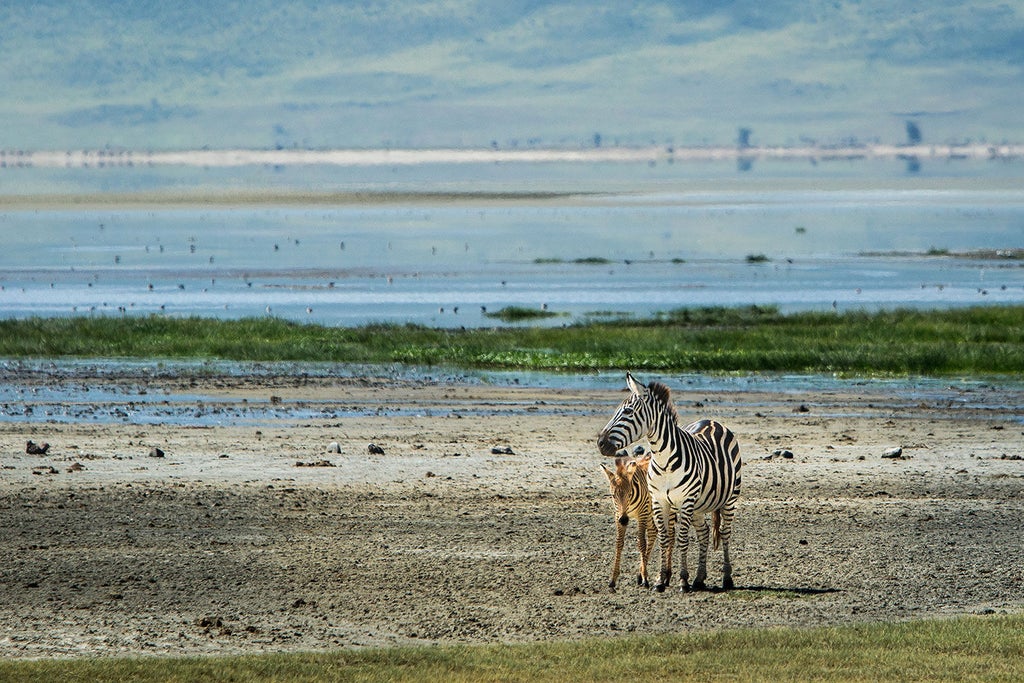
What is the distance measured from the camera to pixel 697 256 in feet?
284

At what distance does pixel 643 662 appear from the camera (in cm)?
1285

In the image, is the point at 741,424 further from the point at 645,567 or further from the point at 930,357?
the point at 645,567

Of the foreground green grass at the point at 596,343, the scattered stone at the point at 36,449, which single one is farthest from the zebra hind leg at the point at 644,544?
the foreground green grass at the point at 596,343

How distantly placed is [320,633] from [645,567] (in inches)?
115

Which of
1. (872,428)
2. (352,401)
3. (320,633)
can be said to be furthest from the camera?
(352,401)

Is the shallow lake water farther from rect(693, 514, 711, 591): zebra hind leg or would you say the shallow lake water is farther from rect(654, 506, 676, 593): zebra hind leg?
rect(654, 506, 676, 593): zebra hind leg

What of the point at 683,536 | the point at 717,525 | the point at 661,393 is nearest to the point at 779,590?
the point at 717,525

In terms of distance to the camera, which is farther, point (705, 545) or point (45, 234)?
point (45, 234)

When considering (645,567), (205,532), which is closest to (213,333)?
(205,532)

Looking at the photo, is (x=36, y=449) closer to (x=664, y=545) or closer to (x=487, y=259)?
(x=664, y=545)

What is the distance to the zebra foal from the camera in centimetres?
1488

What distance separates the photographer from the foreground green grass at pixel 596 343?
37.1 meters

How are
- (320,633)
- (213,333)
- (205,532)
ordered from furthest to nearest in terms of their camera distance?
(213,333), (205,532), (320,633)

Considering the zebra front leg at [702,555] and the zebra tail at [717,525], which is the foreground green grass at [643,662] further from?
the zebra tail at [717,525]
